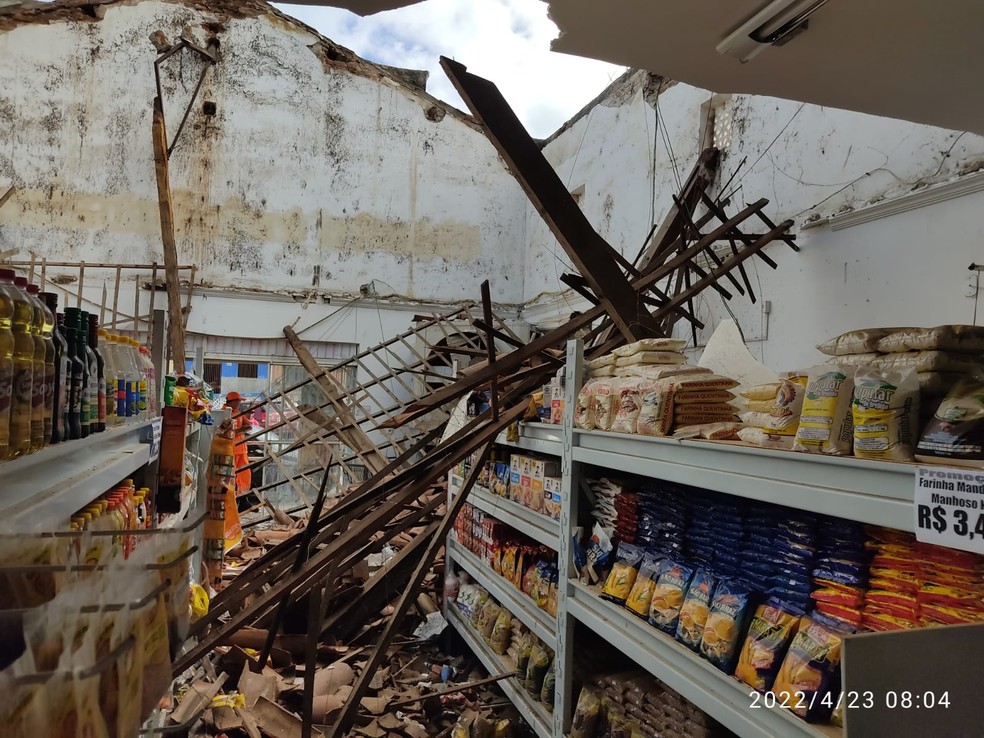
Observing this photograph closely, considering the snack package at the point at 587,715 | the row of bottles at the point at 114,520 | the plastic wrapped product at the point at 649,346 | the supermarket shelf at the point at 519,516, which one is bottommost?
the snack package at the point at 587,715

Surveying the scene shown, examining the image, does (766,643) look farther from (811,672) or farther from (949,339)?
(949,339)

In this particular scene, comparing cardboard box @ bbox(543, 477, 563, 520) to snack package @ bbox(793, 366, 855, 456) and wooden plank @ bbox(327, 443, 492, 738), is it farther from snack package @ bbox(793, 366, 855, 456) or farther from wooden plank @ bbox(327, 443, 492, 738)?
snack package @ bbox(793, 366, 855, 456)

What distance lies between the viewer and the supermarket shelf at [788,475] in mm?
1104

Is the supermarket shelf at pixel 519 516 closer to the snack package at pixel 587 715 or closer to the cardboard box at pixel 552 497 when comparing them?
the cardboard box at pixel 552 497

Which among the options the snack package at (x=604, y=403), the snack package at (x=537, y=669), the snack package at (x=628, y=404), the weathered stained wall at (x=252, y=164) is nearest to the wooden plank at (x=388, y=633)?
the snack package at (x=537, y=669)

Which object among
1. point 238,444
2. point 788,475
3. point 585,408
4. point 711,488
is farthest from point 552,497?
point 238,444

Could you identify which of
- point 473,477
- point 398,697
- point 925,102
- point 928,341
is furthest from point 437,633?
point 925,102

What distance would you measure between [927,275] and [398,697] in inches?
142

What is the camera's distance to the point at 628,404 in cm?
203

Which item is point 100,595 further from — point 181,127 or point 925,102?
point 181,127

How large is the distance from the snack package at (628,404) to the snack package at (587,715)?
3.18 ft

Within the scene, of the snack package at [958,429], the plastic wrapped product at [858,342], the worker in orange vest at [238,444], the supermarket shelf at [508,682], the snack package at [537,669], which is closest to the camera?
the snack package at [958,429]

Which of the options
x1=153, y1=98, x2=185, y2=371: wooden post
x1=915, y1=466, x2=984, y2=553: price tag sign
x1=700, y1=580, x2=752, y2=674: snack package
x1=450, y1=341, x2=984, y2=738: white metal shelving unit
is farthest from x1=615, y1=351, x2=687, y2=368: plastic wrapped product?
x1=153, y1=98, x2=185, y2=371: wooden post

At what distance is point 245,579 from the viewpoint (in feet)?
8.53
